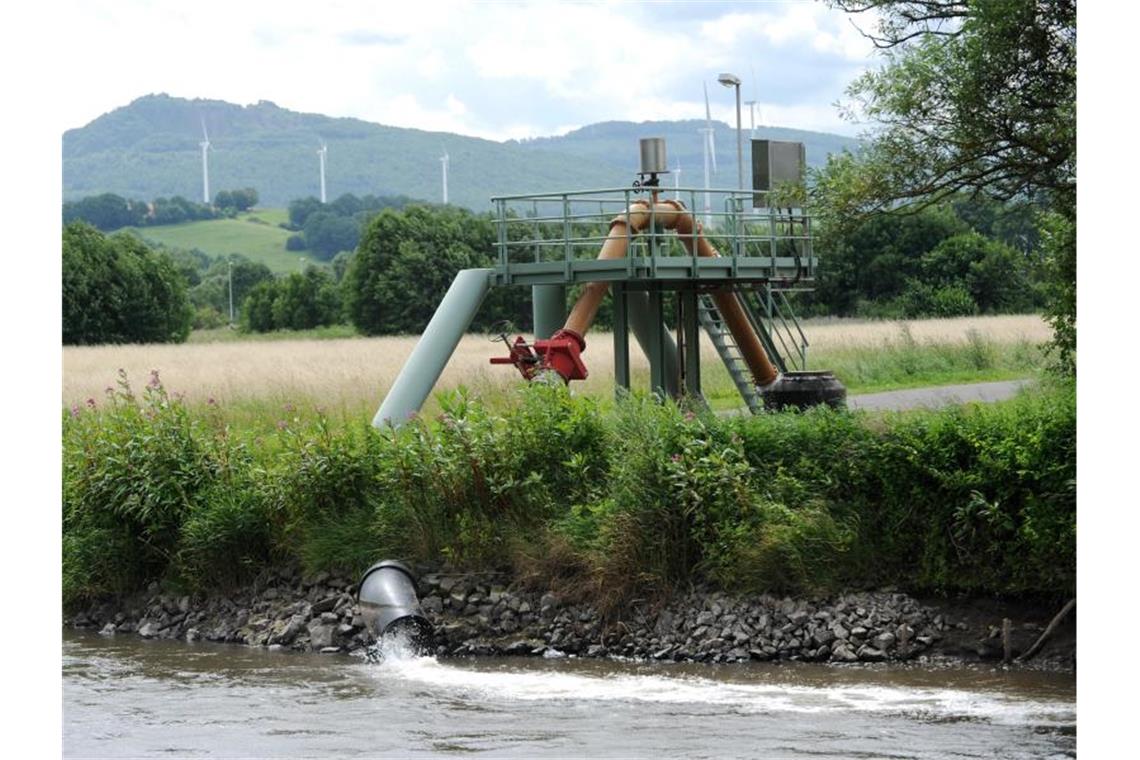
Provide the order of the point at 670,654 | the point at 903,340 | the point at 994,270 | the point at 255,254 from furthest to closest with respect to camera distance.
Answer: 1. the point at 255,254
2. the point at 994,270
3. the point at 903,340
4. the point at 670,654

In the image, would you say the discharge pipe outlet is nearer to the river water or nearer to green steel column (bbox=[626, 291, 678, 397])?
the river water

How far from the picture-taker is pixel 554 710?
13.0 meters

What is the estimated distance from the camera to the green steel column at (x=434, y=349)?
68.8 feet

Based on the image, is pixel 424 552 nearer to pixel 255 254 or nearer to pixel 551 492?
pixel 551 492

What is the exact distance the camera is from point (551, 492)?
54.0 ft

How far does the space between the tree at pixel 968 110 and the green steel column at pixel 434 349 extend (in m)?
4.86

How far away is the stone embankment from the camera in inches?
567

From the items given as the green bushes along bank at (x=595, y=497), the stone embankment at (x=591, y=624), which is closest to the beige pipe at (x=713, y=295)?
the green bushes along bank at (x=595, y=497)

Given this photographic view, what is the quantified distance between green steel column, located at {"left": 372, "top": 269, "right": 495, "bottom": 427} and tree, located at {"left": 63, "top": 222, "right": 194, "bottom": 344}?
54659 mm

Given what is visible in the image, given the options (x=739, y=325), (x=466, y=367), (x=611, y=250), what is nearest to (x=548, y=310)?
(x=611, y=250)

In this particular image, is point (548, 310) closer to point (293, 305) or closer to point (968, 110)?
point (968, 110)

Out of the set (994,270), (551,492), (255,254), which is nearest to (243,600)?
(551,492)
